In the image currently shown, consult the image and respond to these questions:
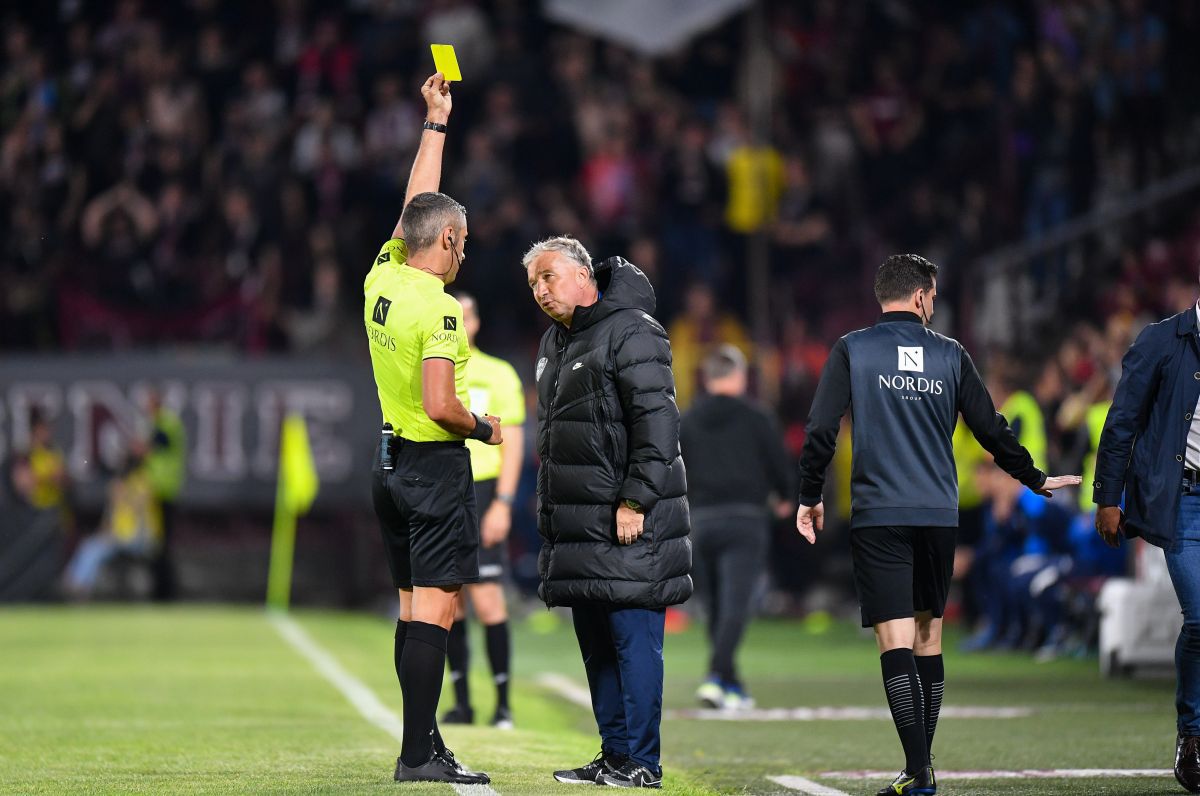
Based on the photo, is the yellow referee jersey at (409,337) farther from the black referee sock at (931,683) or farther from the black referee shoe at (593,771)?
the black referee sock at (931,683)

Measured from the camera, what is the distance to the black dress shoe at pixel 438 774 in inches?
298

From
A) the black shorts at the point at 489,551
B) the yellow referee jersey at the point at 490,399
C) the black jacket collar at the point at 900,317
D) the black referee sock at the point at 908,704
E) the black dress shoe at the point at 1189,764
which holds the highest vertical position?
the black jacket collar at the point at 900,317

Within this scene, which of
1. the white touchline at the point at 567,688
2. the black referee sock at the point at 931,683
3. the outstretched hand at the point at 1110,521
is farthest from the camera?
the white touchline at the point at 567,688

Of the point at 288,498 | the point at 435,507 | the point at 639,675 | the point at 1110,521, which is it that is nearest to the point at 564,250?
the point at 435,507

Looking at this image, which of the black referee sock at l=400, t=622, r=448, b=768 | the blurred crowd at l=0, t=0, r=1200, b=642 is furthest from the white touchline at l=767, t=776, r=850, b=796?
the blurred crowd at l=0, t=0, r=1200, b=642

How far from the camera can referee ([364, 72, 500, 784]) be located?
7617 millimetres

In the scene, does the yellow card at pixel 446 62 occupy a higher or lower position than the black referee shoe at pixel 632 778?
higher

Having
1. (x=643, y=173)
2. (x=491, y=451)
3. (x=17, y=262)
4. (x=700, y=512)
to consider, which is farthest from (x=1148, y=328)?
(x=17, y=262)

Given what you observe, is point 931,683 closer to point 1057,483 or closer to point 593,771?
point 1057,483

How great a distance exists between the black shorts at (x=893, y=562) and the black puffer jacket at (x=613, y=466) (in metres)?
0.71

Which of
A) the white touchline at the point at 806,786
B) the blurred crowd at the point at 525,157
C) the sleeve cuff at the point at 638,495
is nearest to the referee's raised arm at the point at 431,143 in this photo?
the sleeve cuff at the point at 638,495

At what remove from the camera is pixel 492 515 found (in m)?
10.8

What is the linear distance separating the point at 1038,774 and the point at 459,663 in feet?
11.4

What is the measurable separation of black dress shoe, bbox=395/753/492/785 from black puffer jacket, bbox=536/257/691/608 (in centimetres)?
75
